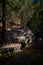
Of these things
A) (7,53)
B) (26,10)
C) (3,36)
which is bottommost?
(7,53)

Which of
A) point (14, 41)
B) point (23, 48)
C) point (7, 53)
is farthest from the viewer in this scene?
point (14, 41)

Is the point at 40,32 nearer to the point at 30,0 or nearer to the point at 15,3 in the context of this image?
the point at 30,0

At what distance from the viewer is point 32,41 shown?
1772 centimetres

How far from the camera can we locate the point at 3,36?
16.1 m

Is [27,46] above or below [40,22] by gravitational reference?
below

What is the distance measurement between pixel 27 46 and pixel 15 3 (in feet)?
13.5

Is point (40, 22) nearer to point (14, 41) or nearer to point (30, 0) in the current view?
point (30, 0)

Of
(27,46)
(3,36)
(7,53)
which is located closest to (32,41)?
(27,46)

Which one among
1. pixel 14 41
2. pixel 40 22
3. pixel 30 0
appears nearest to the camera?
pixel 14 41

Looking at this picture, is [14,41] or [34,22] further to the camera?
[34,22]

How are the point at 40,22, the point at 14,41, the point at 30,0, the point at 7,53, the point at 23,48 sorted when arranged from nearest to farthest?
the point at 7,53
the point at 23,48
the point at 14,41
the point at 30,0
the point at 40,22

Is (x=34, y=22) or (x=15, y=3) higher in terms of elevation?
(x=15, y=3)

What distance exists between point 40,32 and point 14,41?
529 centimetres

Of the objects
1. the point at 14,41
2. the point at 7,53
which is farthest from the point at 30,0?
the point at 7,53
